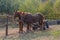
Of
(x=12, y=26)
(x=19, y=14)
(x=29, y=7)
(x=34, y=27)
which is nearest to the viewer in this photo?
(x=19, y=14)

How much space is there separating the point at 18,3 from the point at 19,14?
549 centimetres

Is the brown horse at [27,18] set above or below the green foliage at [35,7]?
below

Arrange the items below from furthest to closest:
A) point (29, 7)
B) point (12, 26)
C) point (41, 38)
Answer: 1. point (29, 7)
2. point (12, 26)
3. point (41, 38)

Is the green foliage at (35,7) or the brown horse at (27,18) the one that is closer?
the brown horse at (27,18)

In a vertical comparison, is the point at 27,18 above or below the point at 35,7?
below

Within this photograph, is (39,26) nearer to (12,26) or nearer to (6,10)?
(12,26)

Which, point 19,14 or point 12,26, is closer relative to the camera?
point 19,14

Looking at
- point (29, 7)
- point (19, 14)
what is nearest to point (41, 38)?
point (19, 14)

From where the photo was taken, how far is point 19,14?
12.0 m

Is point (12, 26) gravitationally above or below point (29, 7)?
below

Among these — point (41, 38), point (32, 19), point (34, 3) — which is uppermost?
point (34, 3)

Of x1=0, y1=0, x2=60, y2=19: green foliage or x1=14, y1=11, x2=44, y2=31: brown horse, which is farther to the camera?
x1=0, y1=0, x2=60, y2=19: green foliage

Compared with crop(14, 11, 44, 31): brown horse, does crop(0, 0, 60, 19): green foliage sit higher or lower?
higher

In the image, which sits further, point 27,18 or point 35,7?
point 35,7
